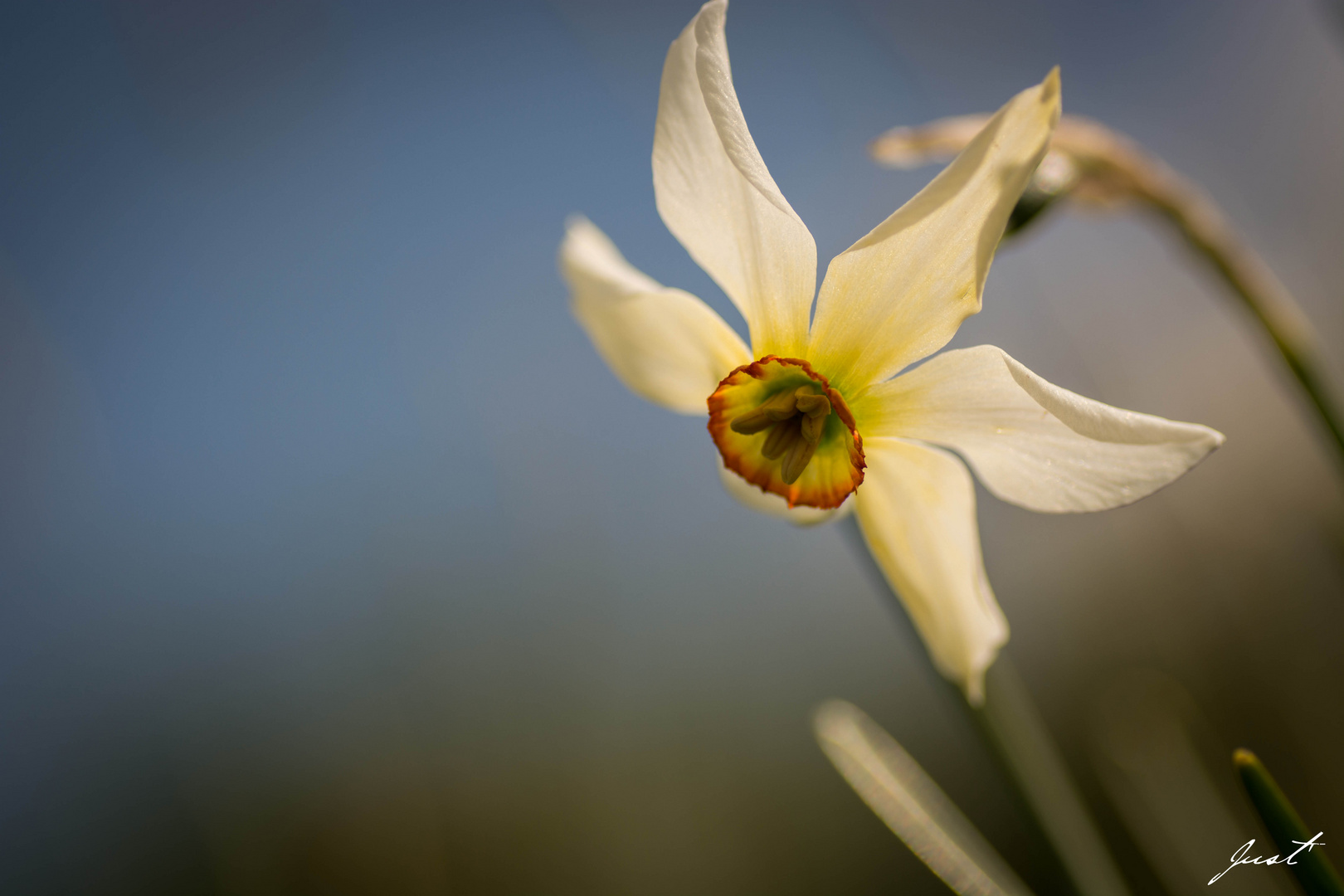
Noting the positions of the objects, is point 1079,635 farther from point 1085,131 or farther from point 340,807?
point 340,807

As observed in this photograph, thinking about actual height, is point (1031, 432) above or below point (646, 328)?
below

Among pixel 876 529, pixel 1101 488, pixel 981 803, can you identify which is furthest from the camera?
pixel 981 803

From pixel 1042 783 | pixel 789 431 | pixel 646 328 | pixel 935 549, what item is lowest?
pixel 1042 783

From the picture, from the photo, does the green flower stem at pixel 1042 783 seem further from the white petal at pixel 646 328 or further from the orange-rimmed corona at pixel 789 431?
the white petal at pixel 646 328

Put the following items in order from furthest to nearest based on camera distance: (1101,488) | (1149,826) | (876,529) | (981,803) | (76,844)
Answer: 1. (76,844)
2. (981,803)
3. (1149,826)
4. (876,529)
5. (1101,488)

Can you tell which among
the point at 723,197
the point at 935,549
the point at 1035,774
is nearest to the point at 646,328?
the point at 723,197

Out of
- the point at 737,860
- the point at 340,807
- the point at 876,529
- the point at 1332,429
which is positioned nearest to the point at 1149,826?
the point at 1332,429

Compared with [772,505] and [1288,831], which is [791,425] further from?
[1288,831]
